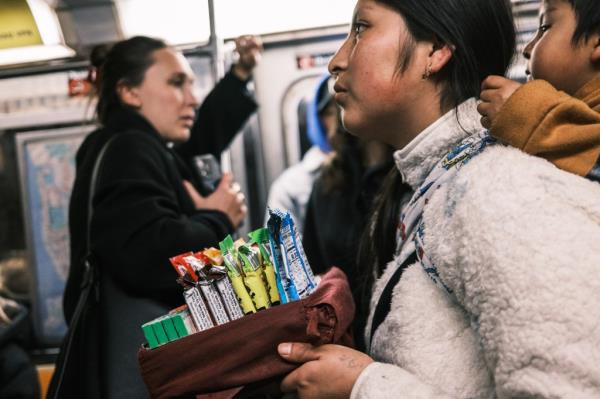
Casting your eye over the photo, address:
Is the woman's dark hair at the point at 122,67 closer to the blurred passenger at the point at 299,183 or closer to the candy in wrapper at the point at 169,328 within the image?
the blurred passenger at the point at 299,183

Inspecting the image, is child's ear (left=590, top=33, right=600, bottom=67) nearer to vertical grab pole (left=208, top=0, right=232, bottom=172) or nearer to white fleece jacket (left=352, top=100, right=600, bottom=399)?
white fleece jacket (left=352, top=100, right=600, bottom=399)

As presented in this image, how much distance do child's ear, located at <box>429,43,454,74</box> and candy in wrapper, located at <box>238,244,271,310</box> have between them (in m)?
0.56

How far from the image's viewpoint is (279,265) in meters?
1.20

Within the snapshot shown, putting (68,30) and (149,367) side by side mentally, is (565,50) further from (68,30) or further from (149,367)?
(68,30)

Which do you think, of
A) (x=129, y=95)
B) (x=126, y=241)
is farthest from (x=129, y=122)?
(x=126, y=241)

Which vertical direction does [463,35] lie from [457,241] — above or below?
above

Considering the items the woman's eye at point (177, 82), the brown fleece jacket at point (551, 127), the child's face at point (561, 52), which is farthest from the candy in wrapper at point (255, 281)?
the woman's eye at point (177, 82)

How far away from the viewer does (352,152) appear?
2.88 metres

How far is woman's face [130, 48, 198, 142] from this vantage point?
248 centimetres

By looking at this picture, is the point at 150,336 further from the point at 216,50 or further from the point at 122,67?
the point at 216,50

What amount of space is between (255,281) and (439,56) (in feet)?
2.00

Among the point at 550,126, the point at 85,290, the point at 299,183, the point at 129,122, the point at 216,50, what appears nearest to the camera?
the point at 550,126

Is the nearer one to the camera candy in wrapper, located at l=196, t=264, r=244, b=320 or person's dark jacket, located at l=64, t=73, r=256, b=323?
candy in wrapper, located at l=196, t=264, r=244, b=320

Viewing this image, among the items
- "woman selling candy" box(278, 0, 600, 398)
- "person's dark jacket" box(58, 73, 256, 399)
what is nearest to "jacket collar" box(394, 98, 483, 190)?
"woman selling candy" box(278, 0, 600, 398)
